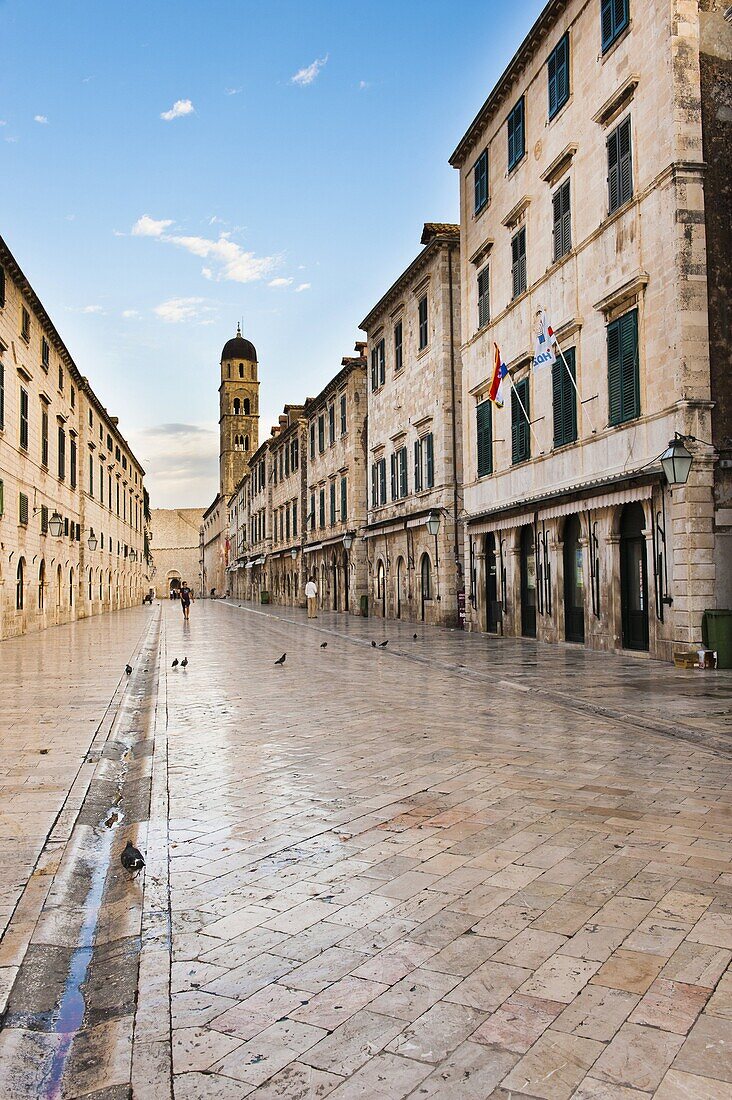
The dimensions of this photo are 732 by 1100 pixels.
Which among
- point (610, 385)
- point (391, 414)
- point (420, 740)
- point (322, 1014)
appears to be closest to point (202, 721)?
point (420, 740)

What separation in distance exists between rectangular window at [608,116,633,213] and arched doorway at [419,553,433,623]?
14.5 metres

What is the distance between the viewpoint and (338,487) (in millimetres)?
40781

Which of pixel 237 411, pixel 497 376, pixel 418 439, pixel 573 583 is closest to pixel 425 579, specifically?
pixel 418 439

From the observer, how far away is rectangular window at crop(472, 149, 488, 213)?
75.3 feet

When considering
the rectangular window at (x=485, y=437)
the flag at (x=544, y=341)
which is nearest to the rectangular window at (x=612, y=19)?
the flag at (x=544, y=341)

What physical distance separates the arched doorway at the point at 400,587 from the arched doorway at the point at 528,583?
33.6ft

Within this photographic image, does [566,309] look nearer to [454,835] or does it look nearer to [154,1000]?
[454,835]

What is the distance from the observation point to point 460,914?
3.94m

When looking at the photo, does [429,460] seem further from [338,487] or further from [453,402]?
[338,487]

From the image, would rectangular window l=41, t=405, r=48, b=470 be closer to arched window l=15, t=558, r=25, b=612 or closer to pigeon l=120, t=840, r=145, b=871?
arched window l=15, t=558, r=25, b=612

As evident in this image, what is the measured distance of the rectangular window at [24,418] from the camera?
26109 mm

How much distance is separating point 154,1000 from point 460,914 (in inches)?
56.7

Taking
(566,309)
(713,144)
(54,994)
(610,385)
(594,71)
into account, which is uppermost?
(594,71)

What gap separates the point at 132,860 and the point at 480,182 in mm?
22585
